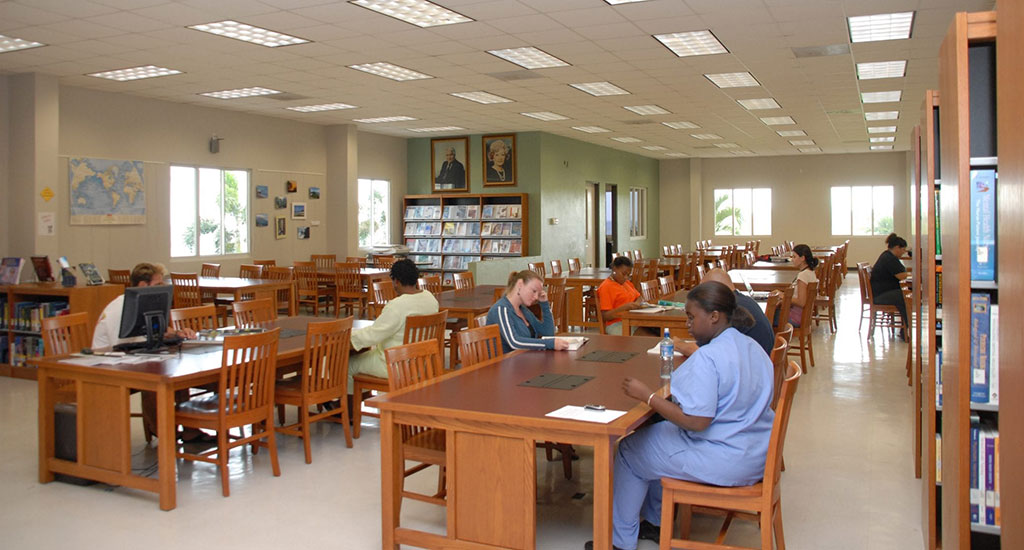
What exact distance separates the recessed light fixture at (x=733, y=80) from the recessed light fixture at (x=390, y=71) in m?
3.38

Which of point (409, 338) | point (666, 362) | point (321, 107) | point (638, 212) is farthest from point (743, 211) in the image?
point (666, 362)

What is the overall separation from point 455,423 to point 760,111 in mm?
10909

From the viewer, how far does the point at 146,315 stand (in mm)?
4391

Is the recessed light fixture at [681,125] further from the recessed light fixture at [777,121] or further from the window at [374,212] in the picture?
the window at [374,212]

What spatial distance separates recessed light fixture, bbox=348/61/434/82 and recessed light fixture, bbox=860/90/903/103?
6001mm

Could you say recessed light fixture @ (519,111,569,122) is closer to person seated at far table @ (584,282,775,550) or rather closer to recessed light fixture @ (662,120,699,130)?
recessed light fixture @ (662,120,699,130)

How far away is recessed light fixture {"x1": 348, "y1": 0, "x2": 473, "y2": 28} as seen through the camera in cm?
640

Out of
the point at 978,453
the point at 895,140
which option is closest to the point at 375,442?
the point at 978,453

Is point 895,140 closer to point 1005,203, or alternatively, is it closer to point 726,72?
point 726,72

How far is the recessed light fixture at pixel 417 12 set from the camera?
21.0 feet

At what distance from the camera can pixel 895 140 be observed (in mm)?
17594

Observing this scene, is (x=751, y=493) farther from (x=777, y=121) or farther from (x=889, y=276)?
(x=777, y=121)

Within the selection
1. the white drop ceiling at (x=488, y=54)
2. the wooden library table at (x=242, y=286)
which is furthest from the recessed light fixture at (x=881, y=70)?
the wooden library table at (x=242, y=286)

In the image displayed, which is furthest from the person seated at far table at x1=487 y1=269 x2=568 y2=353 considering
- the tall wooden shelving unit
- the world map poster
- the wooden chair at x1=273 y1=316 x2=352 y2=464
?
the world map poster
